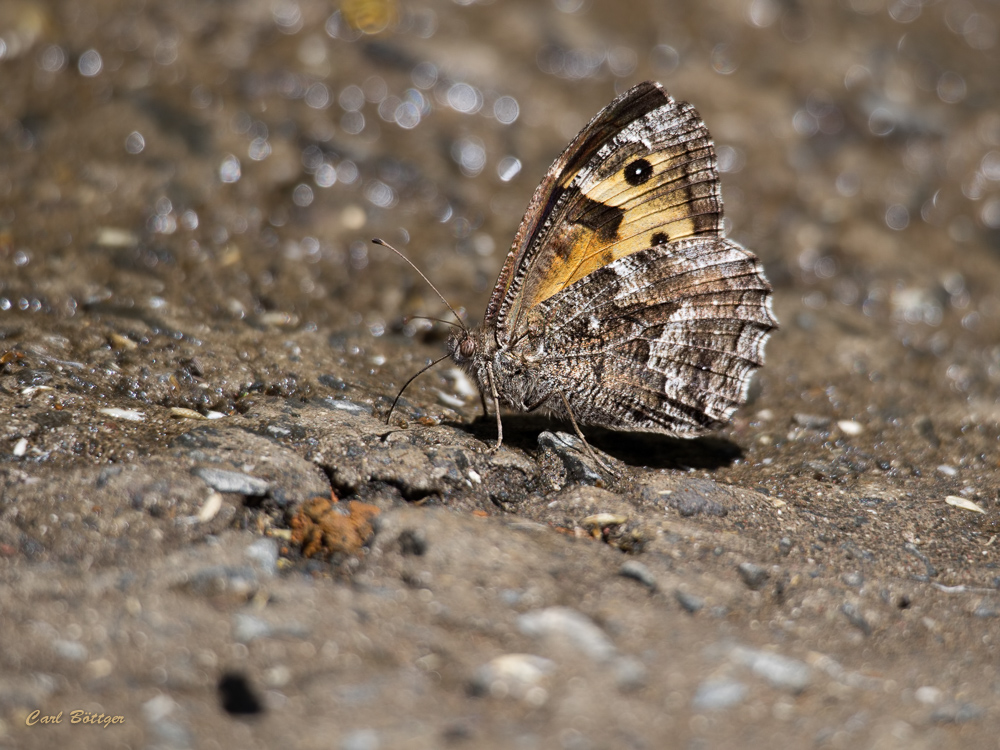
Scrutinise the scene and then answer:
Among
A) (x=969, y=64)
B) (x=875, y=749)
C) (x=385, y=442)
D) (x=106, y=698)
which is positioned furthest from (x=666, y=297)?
(x=969, y=64)

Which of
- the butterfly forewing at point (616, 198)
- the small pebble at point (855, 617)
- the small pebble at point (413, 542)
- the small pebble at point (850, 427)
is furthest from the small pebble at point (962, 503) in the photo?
the small pebble at point (413, 542)

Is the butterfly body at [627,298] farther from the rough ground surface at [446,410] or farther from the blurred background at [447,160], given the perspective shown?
the blurred background at [447,160]

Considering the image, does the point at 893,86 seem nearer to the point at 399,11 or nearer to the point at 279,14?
the point at 399,11

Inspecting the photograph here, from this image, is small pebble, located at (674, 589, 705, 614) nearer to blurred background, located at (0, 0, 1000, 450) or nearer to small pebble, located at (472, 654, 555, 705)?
small pebble, located at (472, 654, 555, 705)

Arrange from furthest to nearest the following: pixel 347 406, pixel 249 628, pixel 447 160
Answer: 1. pixel 447 160
2. pixel 347 406
3. pixel 249 628

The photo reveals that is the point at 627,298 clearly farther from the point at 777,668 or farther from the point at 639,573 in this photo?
the point at 777,668

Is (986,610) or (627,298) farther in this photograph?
(627,298)

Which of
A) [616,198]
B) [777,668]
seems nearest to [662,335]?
[616,198]
